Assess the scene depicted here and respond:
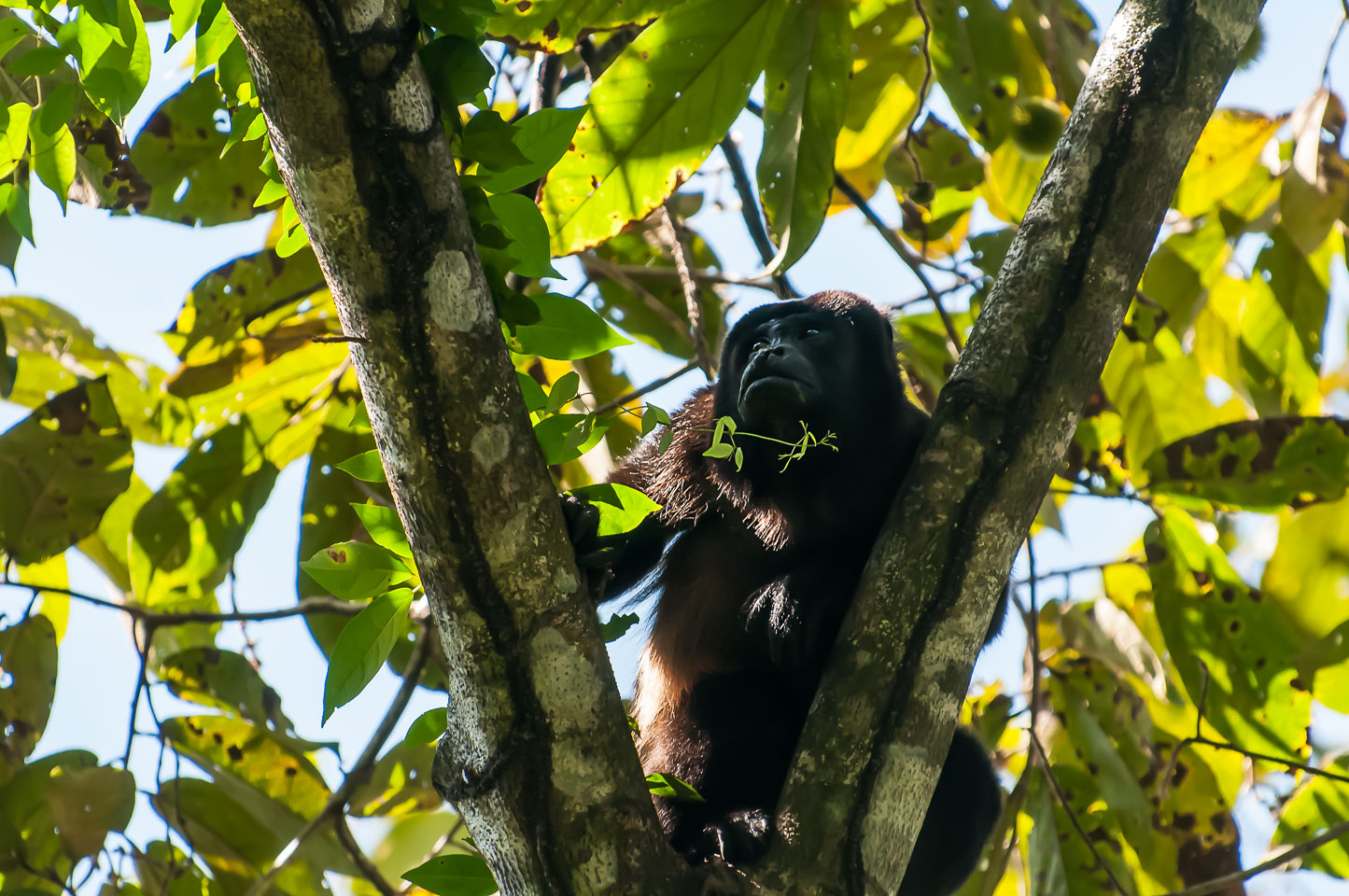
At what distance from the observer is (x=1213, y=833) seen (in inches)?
129

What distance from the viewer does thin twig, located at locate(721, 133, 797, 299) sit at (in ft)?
10.4

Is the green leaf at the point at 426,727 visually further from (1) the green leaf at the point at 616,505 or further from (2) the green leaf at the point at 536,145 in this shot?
(2) the green leaf at the point at 536,145

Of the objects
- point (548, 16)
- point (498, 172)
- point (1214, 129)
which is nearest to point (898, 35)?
point (1214, 129)

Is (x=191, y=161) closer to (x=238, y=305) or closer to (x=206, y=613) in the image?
(x=238, y=305)

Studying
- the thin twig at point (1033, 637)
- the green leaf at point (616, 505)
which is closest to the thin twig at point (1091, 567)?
the thin twig at point (1033, 637)

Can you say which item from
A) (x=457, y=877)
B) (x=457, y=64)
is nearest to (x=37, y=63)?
(x=457, y=64)

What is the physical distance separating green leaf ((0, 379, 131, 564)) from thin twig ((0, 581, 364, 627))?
0.12 m

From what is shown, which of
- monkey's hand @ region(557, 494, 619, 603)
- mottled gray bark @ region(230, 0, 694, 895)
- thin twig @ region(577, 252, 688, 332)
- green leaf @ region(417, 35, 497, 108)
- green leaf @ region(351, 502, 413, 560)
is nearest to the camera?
mottled gray bark @ region(230, 0, 694, 895)

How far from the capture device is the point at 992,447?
6.02 ft

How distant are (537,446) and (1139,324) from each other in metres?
2.24

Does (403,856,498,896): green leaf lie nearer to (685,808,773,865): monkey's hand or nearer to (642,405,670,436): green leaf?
(685,808,773,865): monkey's hand

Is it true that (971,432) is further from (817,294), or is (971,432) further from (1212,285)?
(1212,285)

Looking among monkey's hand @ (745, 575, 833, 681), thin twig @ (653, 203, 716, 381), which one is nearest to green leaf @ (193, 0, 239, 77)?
thin twig @ (653, 203, 716, 381)

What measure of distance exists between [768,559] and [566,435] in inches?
48.8
